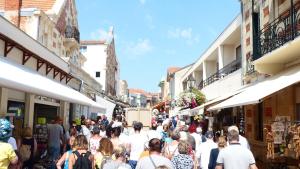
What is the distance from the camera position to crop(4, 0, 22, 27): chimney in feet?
70.9

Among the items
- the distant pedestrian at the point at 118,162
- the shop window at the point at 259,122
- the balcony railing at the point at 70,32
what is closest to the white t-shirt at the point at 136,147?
the distant pedestrian at the point at 118,162

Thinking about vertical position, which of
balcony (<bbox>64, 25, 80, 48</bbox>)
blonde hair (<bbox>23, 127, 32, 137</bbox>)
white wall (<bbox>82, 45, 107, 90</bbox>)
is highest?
white wall (<bbox>82, 45, 107, 90</bbox>)

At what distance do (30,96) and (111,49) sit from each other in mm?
46064

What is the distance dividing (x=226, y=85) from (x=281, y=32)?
8562 mm

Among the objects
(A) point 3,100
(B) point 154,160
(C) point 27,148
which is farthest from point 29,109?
(B) point 154,160

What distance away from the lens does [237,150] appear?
6555 millimetres

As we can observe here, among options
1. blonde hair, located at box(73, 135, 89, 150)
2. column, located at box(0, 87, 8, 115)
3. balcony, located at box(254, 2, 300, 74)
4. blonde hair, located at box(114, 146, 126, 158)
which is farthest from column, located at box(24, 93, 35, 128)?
blonde hair, located at box(114, 146, 126, 158)

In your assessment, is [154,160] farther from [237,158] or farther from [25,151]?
[25,151]

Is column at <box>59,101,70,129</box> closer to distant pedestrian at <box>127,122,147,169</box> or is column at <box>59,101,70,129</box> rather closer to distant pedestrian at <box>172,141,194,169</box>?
distant pedestrian at <box>127,122,147,169</box>

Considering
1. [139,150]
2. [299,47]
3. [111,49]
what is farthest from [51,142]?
[111,49]

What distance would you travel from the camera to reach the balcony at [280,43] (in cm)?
1034

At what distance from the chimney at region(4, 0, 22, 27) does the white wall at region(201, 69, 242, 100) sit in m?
11.0

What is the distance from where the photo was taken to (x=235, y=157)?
256 inches

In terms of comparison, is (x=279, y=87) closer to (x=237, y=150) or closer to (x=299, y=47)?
(x=299, y=47)
